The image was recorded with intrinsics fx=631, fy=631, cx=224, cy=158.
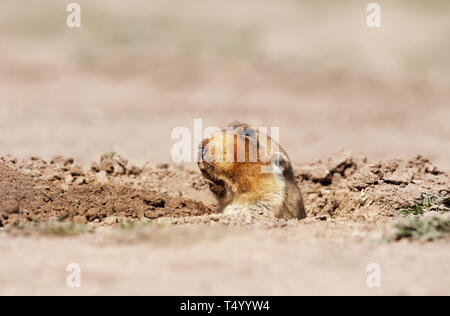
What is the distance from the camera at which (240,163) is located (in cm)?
580

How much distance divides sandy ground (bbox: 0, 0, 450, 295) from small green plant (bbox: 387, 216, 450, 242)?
0.08 metres

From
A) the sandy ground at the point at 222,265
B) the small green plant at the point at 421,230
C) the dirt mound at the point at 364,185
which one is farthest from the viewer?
the dirt mound at the point at 364,185

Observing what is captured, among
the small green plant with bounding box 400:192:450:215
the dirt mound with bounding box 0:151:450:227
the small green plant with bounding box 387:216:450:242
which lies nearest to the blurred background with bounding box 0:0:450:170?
the dirt mound with bounding box 0:151:450:227

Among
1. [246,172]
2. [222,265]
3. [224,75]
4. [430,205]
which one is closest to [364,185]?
[430,205]

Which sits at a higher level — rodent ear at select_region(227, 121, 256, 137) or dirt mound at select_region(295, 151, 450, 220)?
rodent ear at select_region(227, 121, 256, 137)

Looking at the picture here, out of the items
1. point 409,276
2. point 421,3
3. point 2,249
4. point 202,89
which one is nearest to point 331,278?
point 409,276

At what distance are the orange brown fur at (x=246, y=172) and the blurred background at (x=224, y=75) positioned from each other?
8.64 feet

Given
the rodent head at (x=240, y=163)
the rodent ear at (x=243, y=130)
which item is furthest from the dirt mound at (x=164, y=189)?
the rodent ear at (x=243, y=130)

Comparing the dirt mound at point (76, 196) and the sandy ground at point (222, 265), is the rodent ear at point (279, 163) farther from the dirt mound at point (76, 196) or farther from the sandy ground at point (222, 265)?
the sandy ground at point (222, 265)

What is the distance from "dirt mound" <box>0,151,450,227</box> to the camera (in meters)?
5.96

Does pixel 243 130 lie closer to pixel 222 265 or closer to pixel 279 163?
pixel 279 163

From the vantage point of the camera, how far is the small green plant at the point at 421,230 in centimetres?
437

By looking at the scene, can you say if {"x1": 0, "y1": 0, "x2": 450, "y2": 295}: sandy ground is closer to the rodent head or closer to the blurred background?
the blurred background

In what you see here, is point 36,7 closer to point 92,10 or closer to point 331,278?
point 92,10
